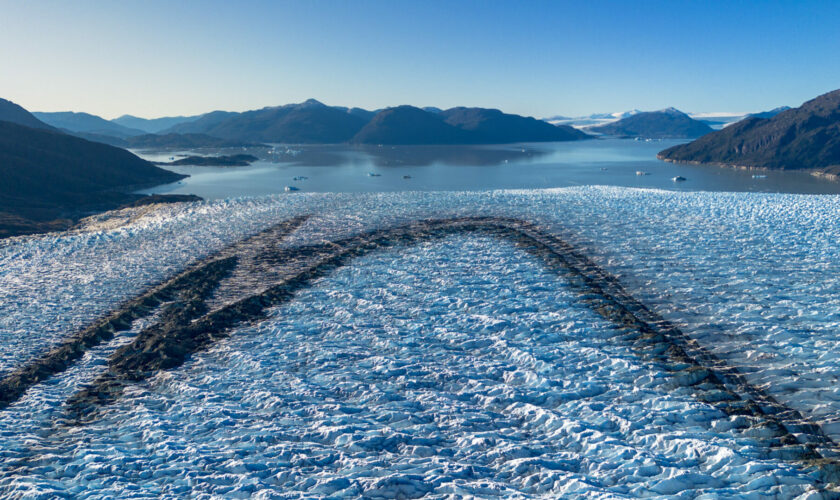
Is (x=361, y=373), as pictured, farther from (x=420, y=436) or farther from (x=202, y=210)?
(x=202, y=210)

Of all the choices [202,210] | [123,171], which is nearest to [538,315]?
[202,210]

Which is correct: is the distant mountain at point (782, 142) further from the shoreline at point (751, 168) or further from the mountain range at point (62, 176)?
the mountain range at point (62, 176)

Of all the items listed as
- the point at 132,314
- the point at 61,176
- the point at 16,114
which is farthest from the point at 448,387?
the point at 16,114

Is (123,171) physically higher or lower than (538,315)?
higher

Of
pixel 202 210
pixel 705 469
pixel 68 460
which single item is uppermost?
pixel 202 210

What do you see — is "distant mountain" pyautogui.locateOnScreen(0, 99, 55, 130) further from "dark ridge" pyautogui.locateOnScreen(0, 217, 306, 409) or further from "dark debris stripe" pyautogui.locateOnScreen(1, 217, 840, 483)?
"dark debris stripe" pyautogui.locateOnScreen(1, 217, 840, 483)

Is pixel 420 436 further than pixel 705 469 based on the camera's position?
Yes

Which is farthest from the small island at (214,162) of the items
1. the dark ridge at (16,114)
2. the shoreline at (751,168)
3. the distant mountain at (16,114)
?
the shoreline at (751,168)
